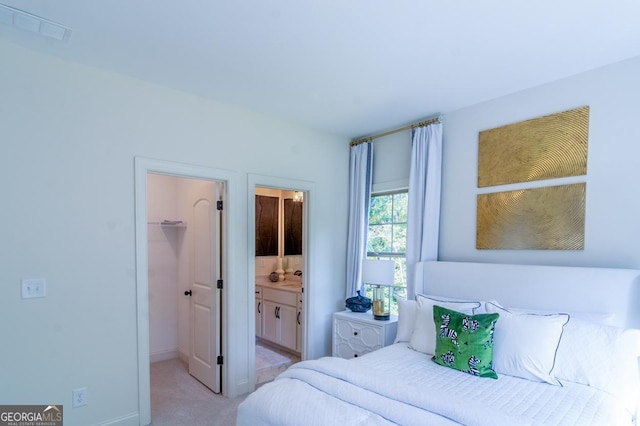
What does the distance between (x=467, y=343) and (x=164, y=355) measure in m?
3.56

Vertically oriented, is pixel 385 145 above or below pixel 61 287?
above

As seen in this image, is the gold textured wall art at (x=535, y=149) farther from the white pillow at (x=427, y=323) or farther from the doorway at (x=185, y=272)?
the doorway at (x=185, y=272)

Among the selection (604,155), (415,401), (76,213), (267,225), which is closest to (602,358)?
(415,401)

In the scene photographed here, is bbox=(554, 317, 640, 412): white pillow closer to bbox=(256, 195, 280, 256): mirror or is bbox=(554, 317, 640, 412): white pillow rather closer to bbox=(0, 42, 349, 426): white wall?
bbox=(0, 42, 349, 426): white wall

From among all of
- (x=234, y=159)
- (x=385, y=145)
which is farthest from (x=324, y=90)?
(x=385, y=145)

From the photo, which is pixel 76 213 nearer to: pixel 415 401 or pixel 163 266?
pixel 163 266

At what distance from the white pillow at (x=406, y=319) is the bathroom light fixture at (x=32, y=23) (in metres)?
3.06

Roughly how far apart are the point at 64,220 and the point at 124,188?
0.44 metres

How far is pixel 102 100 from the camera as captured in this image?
249 cm

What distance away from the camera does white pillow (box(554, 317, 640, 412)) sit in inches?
73.8

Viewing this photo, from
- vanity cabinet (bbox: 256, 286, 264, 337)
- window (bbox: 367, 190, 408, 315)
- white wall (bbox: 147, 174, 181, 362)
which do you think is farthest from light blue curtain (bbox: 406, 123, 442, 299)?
white wall (bbox: 147, 174, 181, 362)

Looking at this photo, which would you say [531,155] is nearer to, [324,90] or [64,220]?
[324,90]

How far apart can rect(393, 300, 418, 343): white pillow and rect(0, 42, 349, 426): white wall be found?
2.11 m

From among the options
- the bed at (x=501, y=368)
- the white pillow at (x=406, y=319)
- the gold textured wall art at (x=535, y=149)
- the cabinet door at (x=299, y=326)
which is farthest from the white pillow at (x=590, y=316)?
the cabinet door at (x=299, y=326)
